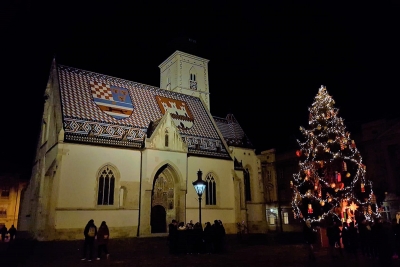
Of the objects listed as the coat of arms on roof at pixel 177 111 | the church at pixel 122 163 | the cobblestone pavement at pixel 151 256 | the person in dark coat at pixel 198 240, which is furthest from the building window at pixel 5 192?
the person in dark coat at pixel 198 240

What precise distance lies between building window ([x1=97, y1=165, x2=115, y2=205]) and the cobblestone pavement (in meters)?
3.11

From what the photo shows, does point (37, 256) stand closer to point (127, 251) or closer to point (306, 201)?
point (127, 251)

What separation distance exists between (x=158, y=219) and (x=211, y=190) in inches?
222

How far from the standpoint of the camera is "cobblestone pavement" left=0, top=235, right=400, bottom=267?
40.9ft

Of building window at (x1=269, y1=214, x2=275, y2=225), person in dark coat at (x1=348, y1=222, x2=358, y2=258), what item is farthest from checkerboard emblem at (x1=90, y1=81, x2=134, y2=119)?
building window at (x1=269, y1=214, x2=275, y2=225)

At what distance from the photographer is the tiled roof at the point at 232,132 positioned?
36066 mm

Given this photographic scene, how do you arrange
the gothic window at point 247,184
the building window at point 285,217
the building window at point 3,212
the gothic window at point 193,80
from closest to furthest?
the gothic window at point 247,184
the gothic window at point 193,80
the building window at point 285,217
the building window at point 3,212

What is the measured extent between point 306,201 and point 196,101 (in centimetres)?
1547

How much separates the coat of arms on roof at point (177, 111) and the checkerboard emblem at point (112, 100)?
3523 mm

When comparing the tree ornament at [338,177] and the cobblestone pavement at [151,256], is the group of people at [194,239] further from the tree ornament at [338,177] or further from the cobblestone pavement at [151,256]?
the tree ornament at [338,177]

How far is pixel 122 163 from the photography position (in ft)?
77.2

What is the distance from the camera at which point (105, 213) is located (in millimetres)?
22031

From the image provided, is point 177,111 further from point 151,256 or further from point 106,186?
point 151,256

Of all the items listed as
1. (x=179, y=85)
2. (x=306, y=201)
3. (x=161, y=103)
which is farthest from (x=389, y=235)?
(x=179, y=85)
